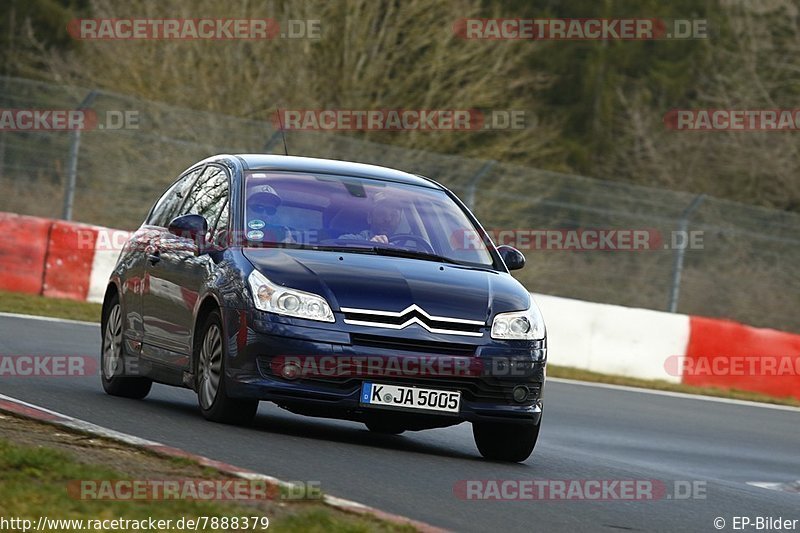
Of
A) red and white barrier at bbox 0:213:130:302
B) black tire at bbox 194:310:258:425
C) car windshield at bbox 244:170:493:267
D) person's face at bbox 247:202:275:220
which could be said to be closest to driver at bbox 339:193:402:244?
car windshield at bbox 244:170:493:267

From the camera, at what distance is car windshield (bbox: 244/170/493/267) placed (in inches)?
381

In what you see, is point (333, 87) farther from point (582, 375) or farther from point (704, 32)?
point (704, 32)

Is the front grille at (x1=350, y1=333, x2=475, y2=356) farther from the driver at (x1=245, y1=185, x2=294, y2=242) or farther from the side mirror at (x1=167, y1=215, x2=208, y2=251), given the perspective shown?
the side mirror at (x1=167, y1=215, x2=208, y2=251)

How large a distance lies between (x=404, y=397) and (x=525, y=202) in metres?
14.6

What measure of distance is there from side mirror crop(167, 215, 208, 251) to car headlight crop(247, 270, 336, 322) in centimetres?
102

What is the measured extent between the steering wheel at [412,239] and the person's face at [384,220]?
0.05m

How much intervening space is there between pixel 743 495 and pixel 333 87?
26160mm

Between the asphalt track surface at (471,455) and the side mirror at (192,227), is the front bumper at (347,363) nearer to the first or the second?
the asphalt track surface at (471,455)

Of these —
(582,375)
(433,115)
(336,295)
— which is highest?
(433,115)

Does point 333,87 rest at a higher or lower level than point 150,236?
higher

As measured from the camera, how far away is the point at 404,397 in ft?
29.2

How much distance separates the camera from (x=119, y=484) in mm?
6602

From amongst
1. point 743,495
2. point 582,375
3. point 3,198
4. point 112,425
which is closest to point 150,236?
point 112,425

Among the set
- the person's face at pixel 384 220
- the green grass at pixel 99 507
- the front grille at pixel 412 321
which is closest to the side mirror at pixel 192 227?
the person's face at pixel 384 220
